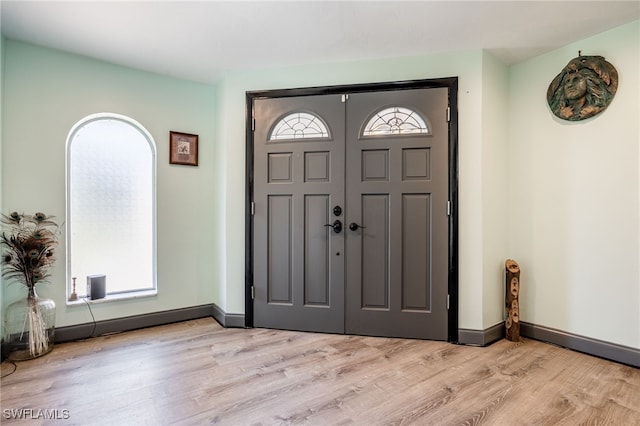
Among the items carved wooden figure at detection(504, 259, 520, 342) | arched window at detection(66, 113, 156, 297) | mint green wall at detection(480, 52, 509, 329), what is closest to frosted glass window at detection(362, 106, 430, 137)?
mint green wall at detection(480, 52, 509, 329)

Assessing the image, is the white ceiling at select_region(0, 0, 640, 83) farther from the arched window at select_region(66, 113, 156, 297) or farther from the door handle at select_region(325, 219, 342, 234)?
the door handle at select_region(325, 219, 342, 234)

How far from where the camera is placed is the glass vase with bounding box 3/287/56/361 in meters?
2.30

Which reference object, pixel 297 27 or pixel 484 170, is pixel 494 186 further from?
pixel 297 27

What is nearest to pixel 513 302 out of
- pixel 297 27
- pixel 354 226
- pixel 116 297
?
pixel 354 226

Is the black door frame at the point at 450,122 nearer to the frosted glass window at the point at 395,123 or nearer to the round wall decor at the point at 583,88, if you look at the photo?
the frosted glass window at the point at 395,123

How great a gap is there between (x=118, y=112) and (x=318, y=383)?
2772 millimetres

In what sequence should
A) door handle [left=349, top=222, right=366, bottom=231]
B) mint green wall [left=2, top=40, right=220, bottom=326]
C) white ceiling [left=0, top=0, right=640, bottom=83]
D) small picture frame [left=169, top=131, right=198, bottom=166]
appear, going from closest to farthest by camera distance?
white ceiling [left=0, top=0, right=640, bottom=83], mint green wall [left=2, top=40, right=220, bottom=326], door handle [left=349, top=222, right=366, bottom=231], small picture frame [left=169, top=131, right=198, bottom=166]

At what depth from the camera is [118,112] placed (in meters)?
2.81

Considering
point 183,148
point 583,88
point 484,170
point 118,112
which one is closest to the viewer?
point 583,88

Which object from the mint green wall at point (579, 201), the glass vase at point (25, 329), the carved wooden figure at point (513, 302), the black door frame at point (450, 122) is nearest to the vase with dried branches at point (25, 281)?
the glass vase at point (25, 329)

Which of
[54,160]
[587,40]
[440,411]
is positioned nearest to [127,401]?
[440,411]

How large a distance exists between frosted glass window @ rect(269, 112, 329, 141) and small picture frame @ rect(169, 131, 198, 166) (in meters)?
0.86

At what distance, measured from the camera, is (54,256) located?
254 centimetres

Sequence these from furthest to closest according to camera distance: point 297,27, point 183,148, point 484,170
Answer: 1. point 183,148
2. point 484,170
3. point 297,27
